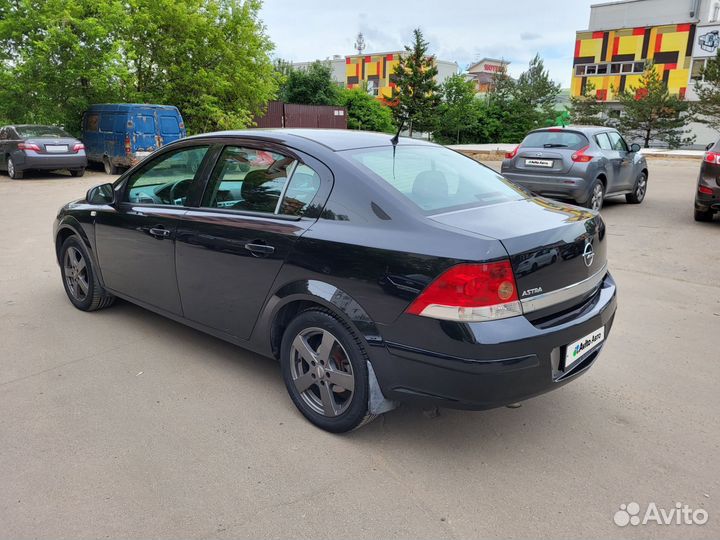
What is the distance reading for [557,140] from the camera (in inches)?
410

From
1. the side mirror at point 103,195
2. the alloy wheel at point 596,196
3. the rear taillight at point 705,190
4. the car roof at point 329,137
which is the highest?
the car roof at point 329,137

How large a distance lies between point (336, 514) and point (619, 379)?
229 centimetres

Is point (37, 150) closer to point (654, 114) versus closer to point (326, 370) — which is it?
point (326, 370)

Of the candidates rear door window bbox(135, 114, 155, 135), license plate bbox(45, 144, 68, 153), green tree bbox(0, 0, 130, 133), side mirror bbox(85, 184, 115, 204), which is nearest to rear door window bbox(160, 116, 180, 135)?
rear door window bbox(135, 114, 155, 135)

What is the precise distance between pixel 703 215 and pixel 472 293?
883cm

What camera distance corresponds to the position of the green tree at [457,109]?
45.1 m

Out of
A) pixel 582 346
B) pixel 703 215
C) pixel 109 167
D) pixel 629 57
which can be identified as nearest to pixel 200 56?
pixel 109 167

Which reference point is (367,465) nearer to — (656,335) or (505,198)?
(505,198)

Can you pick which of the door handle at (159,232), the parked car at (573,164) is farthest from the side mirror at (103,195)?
the parked car at (573,164)

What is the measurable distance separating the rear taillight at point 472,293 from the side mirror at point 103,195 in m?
3.08

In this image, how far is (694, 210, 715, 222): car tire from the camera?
955 centimetres

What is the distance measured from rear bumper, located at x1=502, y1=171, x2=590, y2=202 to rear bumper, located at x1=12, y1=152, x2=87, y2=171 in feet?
41.1

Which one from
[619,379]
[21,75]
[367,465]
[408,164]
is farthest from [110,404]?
[21,75]

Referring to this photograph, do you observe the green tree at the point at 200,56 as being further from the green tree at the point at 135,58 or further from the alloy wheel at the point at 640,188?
the alloy wheel at the point at 640,188
